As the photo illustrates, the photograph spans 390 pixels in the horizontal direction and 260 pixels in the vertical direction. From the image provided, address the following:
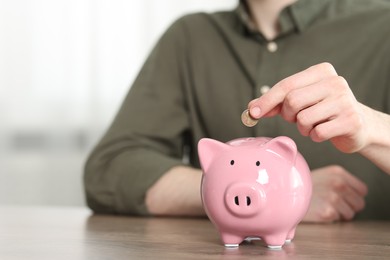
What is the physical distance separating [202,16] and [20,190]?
A: 816 mm

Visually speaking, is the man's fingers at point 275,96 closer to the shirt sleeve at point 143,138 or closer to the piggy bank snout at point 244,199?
the piggy bank snout at point 244,199

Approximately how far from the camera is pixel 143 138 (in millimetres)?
1285

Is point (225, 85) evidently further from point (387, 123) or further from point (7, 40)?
point (7, 40)

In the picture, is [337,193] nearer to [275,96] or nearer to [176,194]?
A: [176,194]

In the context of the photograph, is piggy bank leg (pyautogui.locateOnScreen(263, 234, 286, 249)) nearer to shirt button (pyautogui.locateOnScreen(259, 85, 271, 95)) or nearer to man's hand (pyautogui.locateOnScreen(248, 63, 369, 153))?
man's hand (pyautogui.locateOnScreen(248, 63, 369, 153))

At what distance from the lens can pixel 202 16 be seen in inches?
56.8

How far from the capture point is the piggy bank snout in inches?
26.6

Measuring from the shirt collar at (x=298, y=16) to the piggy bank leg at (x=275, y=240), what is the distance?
0.67 metres

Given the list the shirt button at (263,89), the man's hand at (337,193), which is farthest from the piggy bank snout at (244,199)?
the shirt button at (263,89)

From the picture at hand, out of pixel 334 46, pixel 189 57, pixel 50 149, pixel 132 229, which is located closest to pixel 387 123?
pixel 132 229

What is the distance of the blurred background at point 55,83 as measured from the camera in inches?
74.5

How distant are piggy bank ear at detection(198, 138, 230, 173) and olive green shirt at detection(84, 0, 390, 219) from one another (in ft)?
1.42

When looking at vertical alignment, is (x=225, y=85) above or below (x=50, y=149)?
above

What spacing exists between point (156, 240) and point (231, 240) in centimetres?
10
